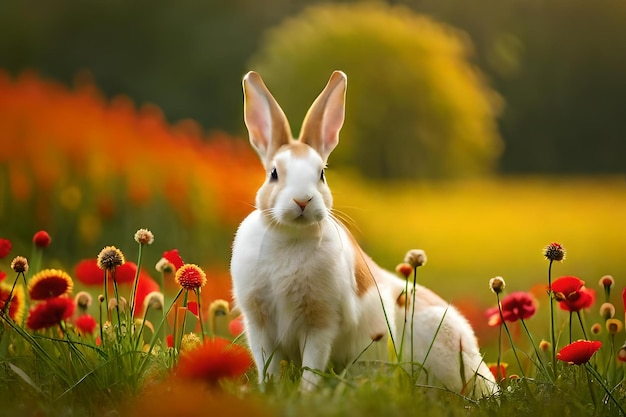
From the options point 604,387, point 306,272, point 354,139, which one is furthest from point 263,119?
point 354,139

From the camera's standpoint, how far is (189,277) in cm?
244

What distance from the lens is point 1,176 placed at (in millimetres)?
5926

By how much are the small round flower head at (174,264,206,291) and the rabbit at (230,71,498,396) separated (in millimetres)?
310

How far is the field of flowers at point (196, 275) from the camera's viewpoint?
7.56 feet

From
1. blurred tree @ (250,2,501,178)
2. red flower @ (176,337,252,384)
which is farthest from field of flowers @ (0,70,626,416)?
blurred tree @ (250,2,501,178)

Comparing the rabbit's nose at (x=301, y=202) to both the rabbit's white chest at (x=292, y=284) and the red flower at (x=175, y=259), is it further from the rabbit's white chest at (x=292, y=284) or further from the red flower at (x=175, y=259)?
the red flower at (x=175, y=259)

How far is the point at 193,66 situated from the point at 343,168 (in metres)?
2.95

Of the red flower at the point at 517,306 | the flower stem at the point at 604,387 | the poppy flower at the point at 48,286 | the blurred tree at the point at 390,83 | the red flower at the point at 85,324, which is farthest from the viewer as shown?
the blurred tree at the point at 390,83

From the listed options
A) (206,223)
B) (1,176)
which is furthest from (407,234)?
(1,176)

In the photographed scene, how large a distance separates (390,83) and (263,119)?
5478mm

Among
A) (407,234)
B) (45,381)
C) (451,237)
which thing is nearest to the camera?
(45,381)

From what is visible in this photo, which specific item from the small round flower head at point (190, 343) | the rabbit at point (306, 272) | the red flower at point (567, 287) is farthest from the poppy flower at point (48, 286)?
the red flower at point (567, 287)

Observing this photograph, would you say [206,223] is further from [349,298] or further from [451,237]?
[451,237]

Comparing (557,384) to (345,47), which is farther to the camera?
(345,47)
